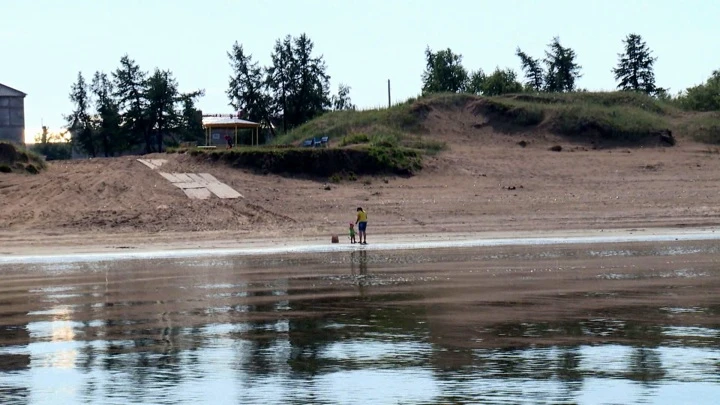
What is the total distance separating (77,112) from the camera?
241ft

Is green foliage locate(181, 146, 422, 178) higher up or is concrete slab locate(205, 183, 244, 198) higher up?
green foliage locate(181, 146, 422, 178)

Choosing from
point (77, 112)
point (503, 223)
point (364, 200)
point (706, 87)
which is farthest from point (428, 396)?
point (77, 112)

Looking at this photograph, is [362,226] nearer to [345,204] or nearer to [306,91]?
[345,204]

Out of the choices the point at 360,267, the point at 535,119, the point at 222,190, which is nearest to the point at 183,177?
the point at 222,190

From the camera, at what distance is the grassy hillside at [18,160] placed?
41688 mm

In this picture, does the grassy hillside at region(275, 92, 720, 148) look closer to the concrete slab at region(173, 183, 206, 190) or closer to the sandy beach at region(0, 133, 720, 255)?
the sandy beach at region(0, 133, 720, 255)

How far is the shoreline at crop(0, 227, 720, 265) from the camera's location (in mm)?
30781

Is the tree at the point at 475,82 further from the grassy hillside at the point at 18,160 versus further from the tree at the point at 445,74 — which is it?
the grassy hillside at the point at 18,160

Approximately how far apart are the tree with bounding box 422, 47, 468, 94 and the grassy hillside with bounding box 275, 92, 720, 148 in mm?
24953

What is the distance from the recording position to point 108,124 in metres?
69.3

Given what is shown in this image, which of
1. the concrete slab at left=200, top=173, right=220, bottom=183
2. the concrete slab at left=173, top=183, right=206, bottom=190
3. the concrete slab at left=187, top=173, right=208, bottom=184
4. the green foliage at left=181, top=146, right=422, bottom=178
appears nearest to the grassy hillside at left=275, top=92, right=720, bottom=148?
the green foliage at left=181, top=146, right=422, bottom=178

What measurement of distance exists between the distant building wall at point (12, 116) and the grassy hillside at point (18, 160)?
32.0m

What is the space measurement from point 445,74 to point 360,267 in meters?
61.5

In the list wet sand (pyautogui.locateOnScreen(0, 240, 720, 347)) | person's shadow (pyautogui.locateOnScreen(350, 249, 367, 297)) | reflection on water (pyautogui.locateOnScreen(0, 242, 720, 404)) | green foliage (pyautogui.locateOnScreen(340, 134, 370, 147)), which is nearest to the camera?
reflection on water (pyautogui.locateOnScreen(0, 242, 720, 404))
